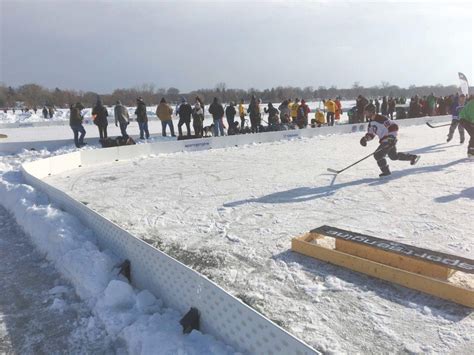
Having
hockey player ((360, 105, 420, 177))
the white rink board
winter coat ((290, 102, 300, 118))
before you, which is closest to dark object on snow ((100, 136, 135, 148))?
the white rink board

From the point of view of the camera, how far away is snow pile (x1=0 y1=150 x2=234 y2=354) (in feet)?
10.2

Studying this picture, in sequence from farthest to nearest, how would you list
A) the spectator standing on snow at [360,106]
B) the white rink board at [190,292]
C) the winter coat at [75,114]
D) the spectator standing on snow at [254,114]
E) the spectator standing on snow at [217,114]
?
the spectator standing on snow at [360,106]
the spectator standing on snow at [254,114]
the spectator standing on snow at [217,114]
the winter coat at [75,114]
the white rink board at [190,292]

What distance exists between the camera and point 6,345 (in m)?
3.34

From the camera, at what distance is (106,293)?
150 inches

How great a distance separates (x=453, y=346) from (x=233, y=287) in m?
1.93

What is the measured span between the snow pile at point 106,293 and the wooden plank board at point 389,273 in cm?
175

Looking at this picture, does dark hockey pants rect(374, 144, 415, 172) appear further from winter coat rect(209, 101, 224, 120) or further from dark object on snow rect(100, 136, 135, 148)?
dark object on snow rect(100, 136, 135, 148)

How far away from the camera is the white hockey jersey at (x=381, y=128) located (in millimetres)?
8266

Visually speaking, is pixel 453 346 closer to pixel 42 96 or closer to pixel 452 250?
pixel 452 250

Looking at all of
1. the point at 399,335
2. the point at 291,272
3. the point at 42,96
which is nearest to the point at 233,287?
the point at 291,272

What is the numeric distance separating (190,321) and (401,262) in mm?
2270

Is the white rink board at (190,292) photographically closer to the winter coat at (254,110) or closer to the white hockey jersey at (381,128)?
the white hockey jersey at (381,128)

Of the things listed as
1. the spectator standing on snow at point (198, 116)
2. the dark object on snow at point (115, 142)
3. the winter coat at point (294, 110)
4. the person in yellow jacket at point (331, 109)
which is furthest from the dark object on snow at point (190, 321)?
the person in yellow jacket at point (331, 109)

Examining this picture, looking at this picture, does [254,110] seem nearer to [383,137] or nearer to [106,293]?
[383,137]
